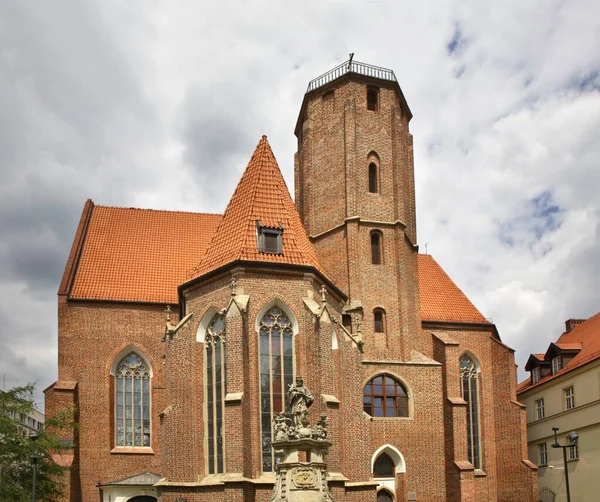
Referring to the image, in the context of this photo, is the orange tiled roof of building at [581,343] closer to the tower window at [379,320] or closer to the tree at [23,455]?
the tower window at [379,320]

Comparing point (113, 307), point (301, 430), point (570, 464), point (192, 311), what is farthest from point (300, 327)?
point (570, 464)

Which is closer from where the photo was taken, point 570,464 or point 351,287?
point 351,287

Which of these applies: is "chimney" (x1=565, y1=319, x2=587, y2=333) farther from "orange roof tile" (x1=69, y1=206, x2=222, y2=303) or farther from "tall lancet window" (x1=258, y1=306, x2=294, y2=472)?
"tall lancet window" (x1=258, y1=306, x2=294, y2=472)

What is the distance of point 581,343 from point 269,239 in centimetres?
2099

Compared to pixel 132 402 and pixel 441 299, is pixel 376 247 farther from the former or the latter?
pixel 132 402

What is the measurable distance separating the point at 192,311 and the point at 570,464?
20158 mm

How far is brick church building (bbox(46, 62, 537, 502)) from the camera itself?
27.3m

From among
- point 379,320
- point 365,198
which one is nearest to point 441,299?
point 379,320

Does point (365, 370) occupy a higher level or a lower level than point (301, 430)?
higher

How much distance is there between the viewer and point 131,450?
3145 centimetres

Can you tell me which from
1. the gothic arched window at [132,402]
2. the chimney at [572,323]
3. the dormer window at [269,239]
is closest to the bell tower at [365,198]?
the dormer window at [269,239]

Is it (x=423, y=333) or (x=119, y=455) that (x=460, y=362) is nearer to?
(x=423, y=333)

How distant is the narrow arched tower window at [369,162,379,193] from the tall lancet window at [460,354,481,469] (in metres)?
8.80

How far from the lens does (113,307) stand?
108 feet
